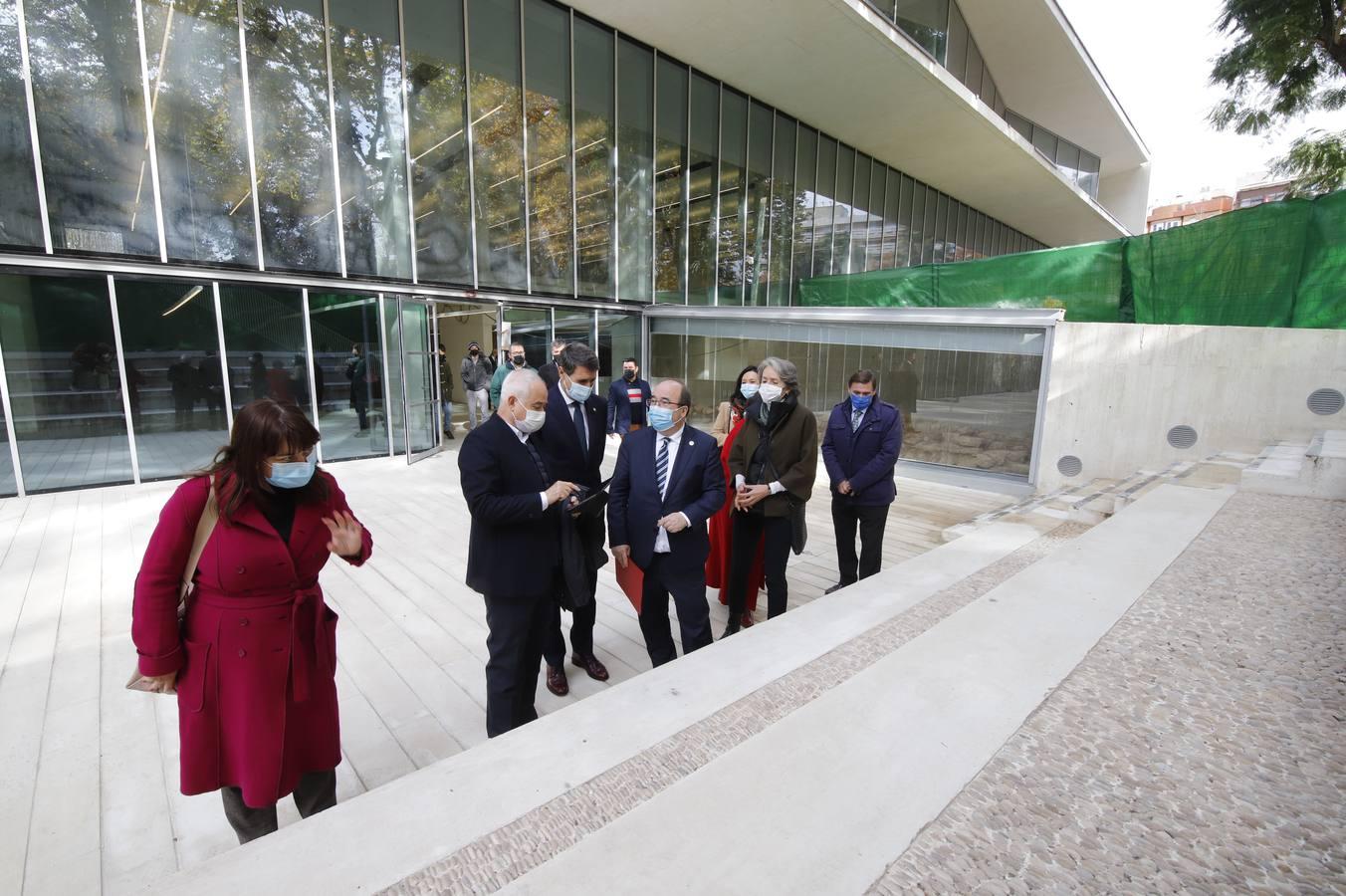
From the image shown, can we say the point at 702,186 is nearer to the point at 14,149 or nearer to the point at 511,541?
the point at 14,149

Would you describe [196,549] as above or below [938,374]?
below

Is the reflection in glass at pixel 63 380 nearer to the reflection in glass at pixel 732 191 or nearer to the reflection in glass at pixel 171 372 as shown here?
the reflection in glass at pixel 171 372

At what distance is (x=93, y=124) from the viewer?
24.4 ft

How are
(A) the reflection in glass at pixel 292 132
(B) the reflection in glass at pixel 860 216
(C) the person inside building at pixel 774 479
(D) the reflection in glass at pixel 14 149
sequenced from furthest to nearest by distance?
(B) the reflection in glass at pixel 860 216 < (A) the reflection in glass at pixel 292 132 < (D) the reflection in glass at pixel 14 149 < (C) the person inside building at pixel 774 479

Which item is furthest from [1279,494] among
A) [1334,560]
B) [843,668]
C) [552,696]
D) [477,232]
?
[477,232]

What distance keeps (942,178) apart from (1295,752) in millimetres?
22087

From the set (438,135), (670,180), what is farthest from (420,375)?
(670,180)

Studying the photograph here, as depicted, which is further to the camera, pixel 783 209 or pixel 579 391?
pixel 783 209

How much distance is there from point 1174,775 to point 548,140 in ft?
41.5

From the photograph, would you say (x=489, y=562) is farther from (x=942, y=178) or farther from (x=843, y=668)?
(x=942, y=178)

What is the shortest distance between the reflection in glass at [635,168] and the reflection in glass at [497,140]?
241cm

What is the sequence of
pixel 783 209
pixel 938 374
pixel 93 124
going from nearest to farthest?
pixel 93 124, pixel 938 374, pixel 783 209

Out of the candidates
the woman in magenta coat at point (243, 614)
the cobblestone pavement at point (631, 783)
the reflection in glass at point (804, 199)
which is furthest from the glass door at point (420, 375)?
the reflection in glass at point (804, 199)

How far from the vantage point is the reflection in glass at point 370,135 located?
9.19m
